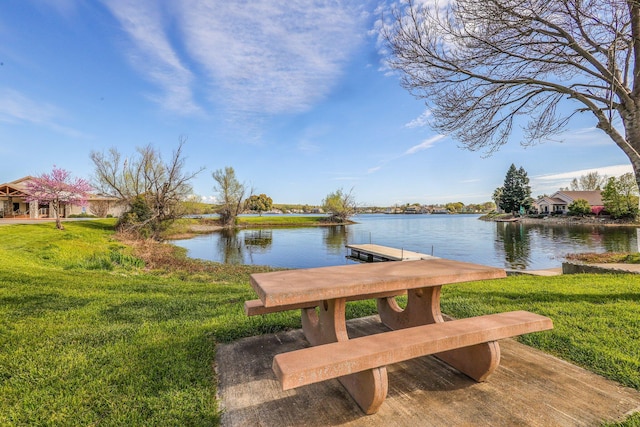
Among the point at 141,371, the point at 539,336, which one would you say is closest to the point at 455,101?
the point at 539,336

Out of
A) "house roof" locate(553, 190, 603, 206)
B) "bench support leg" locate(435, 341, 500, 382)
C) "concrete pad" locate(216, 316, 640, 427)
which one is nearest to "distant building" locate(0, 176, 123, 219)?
"concrete pad" locate(216, 316, 640, 427)

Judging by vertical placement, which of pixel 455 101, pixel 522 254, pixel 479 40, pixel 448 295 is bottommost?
pixel 522 254

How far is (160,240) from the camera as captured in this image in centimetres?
2239

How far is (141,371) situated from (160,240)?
74.1ft

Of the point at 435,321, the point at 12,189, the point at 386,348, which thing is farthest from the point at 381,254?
the point at 12,189

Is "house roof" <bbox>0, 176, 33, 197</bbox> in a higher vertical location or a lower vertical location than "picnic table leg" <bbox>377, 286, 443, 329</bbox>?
higher

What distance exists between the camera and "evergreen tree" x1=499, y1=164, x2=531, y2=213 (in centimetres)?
5553

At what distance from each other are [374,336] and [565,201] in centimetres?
6619

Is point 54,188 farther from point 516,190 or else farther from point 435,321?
point 516,190

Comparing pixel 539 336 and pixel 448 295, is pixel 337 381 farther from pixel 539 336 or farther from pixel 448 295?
pixel 448 295

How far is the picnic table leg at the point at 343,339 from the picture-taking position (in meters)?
1.89

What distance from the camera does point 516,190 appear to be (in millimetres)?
55875

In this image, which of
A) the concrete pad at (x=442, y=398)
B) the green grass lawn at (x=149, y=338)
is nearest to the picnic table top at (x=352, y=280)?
the concrete pad at (x=442, y=398)

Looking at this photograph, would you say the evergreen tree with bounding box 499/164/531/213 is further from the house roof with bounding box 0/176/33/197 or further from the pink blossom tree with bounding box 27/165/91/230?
the house roof with bounding box 0/176/33/197
